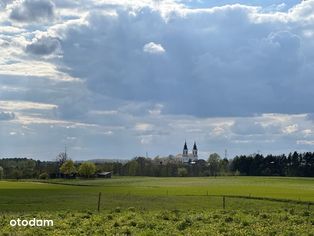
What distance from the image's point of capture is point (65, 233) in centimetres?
2109

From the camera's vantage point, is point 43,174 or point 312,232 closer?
point 312,232

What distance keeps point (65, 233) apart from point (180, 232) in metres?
4.88

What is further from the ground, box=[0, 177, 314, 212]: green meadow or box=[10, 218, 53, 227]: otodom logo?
box=[10, 218, 53, 227]: otodom logo

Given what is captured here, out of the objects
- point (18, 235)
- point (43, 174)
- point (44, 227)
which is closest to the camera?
point (18, 235)

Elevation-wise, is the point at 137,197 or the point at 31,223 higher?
the point at 31,223

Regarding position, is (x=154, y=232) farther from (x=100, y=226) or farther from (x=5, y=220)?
(x=5, y=220)

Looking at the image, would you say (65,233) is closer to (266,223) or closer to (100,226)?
(100,226)

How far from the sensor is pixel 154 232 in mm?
21453

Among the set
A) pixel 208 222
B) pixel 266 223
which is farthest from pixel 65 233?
pixel 266 223

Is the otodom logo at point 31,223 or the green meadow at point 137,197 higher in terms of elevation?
the otodom logo at point 31,223

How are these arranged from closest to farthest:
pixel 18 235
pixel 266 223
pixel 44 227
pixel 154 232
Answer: pixel 18 235
pixel 154 232
pixel 44 227
pixel 266 223

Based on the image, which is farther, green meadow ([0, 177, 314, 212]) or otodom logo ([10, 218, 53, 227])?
green meadow ([0, 177, 314, 212])

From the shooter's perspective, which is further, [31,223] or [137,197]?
[137,197]

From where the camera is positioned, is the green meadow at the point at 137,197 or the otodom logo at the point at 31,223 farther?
the green meadow at the point at 137,197
